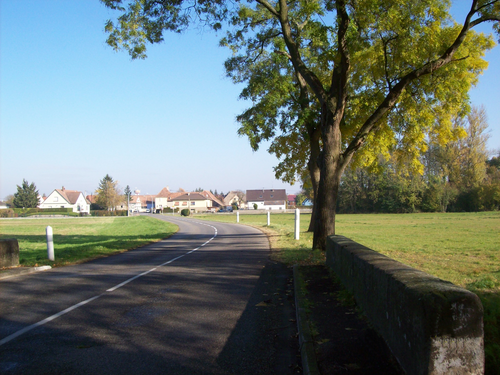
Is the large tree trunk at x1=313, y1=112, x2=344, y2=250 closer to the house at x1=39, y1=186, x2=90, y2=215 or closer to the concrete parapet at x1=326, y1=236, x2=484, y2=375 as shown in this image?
the concrete parapet at x1=326, y1=236, x2=484, y2=375

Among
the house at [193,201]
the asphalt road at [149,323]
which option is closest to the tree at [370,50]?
the asphalt road at [149,323]

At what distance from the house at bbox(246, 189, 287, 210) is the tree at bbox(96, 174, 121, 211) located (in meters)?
47.2

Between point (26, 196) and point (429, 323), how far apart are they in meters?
132

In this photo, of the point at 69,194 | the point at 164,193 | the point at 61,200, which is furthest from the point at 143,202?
the point at 61,200

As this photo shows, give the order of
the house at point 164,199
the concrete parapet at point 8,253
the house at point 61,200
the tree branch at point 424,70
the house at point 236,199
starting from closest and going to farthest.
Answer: the tree branch at point 424,70, the concrete parapet at point 8,253, the house at point 61,200, the house at point 164,199, the house at point 236,199

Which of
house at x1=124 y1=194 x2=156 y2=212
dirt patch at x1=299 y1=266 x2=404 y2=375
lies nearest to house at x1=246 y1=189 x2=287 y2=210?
house at x1=124 y1=194 x2=156 y2=212

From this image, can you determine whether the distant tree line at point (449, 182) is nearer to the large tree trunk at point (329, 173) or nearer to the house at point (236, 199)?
the large tree trunk at point (329, 173)

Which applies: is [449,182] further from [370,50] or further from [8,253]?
[8,253]

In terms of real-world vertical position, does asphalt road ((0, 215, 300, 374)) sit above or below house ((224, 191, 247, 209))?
below

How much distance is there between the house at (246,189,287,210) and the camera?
147125 mm

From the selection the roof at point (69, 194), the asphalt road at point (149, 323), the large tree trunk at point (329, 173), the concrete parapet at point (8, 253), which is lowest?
the asphalt road at point (149, 323)

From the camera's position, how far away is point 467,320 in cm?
307

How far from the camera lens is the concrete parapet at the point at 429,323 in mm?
3059

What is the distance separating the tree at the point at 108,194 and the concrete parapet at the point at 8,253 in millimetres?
111954
